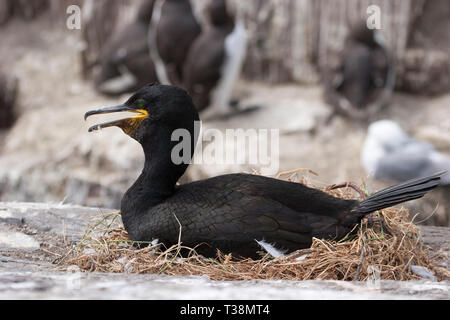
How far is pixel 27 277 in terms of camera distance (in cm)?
234

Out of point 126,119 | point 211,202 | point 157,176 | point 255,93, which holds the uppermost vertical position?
point 255,93

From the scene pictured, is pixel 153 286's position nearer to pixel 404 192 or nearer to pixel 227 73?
pixel 404 192

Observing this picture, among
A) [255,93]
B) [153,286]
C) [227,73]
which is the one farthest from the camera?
[255,93]

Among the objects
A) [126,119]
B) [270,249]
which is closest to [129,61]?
[126,119]

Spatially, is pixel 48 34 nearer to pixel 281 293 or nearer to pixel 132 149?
pixel 132 149

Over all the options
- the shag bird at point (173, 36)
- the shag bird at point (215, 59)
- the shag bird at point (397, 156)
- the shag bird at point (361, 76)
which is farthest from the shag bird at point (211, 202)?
the shag bird at point (173, 36)

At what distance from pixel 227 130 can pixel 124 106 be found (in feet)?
16.4

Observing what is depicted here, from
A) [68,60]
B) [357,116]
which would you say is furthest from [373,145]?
[68,60]

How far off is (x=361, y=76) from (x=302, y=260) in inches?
233

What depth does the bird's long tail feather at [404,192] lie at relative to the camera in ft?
9.86

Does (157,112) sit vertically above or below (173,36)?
below

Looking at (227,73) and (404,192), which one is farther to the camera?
(227,73)

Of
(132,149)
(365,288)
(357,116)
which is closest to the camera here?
(365,288)

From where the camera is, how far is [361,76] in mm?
8461
